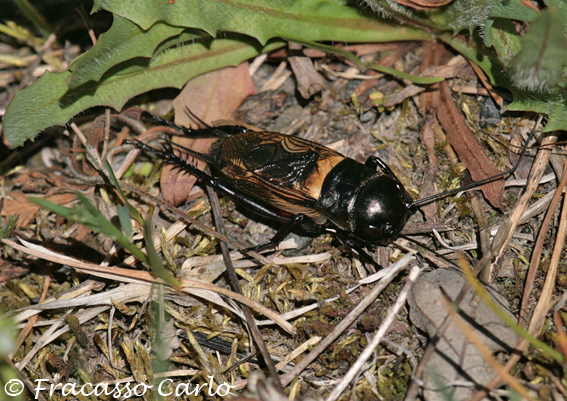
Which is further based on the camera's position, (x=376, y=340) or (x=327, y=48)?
(x=327, y=48)

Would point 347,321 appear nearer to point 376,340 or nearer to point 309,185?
point 376,340

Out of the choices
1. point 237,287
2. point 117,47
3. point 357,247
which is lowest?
point 237,287

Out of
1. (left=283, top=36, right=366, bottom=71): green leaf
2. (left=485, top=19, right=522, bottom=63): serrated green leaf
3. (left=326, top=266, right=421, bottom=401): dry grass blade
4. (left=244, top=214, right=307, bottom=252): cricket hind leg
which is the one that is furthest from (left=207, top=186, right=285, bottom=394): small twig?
(left=485, top=19, right=522, bottom=63): serrated green leaf

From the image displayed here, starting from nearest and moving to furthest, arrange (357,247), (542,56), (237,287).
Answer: (542,56) < (237,287) < (357,247)

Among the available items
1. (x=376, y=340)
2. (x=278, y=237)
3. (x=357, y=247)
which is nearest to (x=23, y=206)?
(x=278, y=237)

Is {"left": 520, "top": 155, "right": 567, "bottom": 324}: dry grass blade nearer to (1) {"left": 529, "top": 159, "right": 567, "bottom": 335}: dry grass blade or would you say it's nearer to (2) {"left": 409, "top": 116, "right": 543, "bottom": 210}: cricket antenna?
(1) {"left": 529, "top": 159, "right": 567, "bottom": 335}: dry grass blade

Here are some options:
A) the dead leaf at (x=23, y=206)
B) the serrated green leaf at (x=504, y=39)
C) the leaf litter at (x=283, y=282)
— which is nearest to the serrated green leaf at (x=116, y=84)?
the leaf litter at (x=283, y=282)

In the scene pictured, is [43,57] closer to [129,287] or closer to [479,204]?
[129,287]
